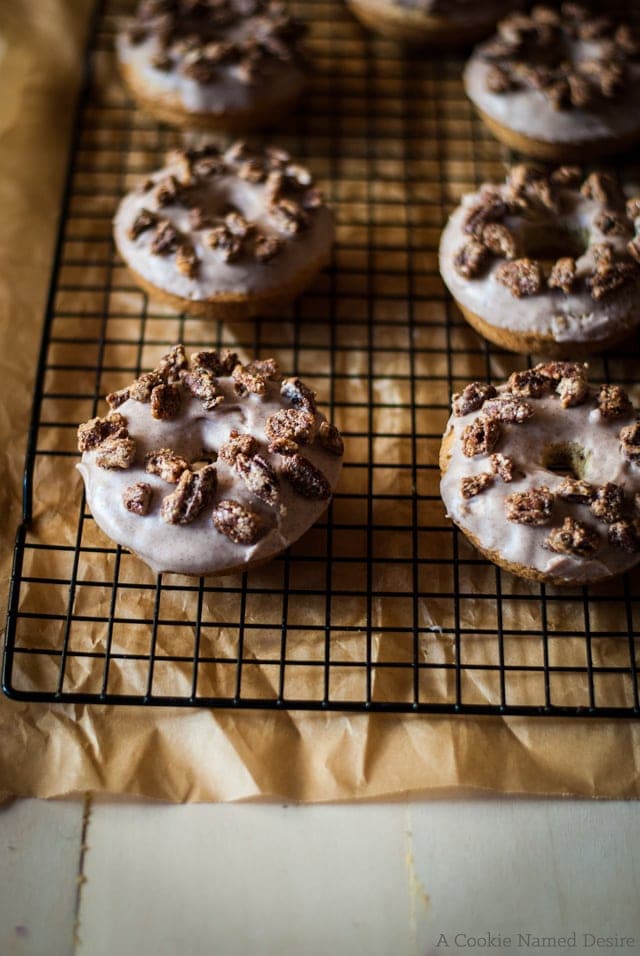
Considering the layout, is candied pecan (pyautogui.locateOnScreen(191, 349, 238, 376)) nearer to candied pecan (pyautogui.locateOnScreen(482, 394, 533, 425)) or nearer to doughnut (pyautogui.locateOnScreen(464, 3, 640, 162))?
candied pecan (pyautogui.locateOnScreen(482, 394, 533, 425))

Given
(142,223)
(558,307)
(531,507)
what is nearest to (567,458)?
(531,507)

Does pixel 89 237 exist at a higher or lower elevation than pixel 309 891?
higher

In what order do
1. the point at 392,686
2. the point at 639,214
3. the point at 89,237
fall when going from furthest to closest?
1. the point at 89,237
2. the point at 639,214
3. the point at 392,686

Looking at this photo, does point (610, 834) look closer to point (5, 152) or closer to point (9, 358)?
point (9, 358)

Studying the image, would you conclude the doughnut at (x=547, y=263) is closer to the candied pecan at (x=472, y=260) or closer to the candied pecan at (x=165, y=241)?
the candied pecan at (x=472, y=260)

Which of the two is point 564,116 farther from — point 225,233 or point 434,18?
point 225,233

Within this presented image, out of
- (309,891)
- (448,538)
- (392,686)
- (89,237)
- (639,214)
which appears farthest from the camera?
(89,237)

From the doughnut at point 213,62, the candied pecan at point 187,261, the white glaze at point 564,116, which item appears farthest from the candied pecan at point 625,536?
the doughnut at point 213,62

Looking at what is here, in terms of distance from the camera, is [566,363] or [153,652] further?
[566,363]

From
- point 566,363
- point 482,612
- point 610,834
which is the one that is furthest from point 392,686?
point 566,363

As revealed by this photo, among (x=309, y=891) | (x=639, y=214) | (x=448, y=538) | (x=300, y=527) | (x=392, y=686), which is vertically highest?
(x=639, y=214)
